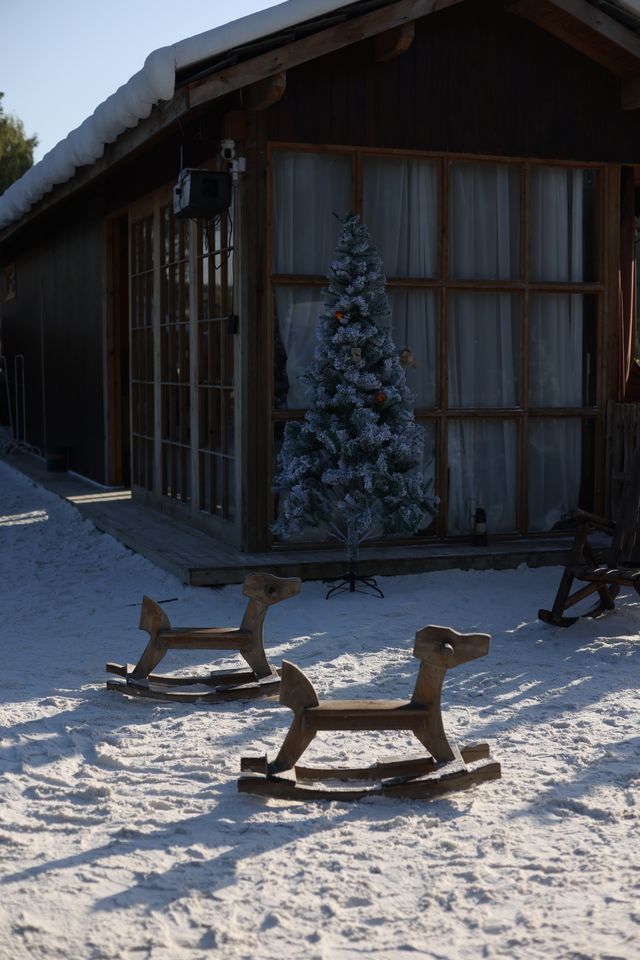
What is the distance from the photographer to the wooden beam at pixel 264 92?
23.5ft

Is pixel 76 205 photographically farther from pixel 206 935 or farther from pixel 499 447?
pixel 206 935

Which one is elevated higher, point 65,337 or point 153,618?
point 65,337

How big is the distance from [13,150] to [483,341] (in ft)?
88.6

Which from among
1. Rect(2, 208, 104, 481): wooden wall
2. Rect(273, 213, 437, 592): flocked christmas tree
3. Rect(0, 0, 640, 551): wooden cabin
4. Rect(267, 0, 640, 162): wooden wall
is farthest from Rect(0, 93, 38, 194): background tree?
Rect(273, 213, 437, 592): flocked christmas tree

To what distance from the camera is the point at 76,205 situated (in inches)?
503

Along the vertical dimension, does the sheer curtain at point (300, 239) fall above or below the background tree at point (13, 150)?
below

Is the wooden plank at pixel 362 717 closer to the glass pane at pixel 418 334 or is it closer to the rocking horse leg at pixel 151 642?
the rocking horse leg at pixel 151 642

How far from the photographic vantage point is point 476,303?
8125 mm

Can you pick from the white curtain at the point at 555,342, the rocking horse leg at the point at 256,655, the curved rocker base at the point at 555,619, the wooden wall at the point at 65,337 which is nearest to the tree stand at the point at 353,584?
the curved rocker base at the point at 555,619

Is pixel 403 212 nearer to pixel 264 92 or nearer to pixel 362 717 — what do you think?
pixel 264 92

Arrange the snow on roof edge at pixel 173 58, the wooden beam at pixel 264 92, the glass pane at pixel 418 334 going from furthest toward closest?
the glass pane at pixel 418 334
the wooden beam at pixel 264 92
the snow on roof edge at pixel 173 58

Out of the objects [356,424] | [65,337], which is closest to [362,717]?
→ [356,424]

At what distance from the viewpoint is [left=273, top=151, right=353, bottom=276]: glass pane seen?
7.64 m

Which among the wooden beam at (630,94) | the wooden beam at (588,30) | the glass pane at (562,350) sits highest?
the wooden beam at (588,30)
